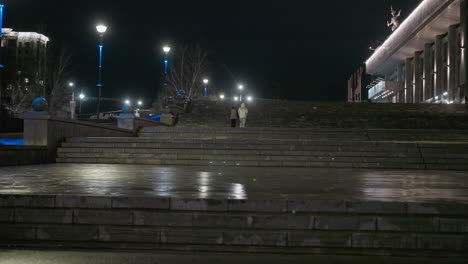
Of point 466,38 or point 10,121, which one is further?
point 466,38

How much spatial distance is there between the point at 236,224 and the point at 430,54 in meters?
53.0

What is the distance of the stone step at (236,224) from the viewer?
17.6 feet

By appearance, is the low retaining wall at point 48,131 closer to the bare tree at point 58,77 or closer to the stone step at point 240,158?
the stone step at point 240,158

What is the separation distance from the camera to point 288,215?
18.4ft

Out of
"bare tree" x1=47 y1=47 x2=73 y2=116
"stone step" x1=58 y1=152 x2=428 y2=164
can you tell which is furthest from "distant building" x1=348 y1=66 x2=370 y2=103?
"stone step" x1=58 y1=152 x2=428 y2=164

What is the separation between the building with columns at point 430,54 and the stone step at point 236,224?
36.8 m

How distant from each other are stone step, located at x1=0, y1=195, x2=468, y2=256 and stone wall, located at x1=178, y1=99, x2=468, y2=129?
19847 mm

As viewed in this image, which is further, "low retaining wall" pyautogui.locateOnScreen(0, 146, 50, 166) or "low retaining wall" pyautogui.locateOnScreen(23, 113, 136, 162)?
"low retaining wall" pyautogui.locateOnScreen(23, 113, 136, 162)

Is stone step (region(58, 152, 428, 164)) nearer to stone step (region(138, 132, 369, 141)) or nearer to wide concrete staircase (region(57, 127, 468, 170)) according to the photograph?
wide concrete staircase (region(57, 127, 468, 170))

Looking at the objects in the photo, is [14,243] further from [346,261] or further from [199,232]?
[346,261]

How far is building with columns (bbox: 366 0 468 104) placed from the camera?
132ft

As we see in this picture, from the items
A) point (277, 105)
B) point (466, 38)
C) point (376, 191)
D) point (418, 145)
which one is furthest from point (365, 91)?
point (376, 191)

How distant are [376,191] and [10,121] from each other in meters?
25.3

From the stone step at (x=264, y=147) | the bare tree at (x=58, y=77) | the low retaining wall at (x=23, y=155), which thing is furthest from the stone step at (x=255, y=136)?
A: the bare tree at (x=58, y=77)
